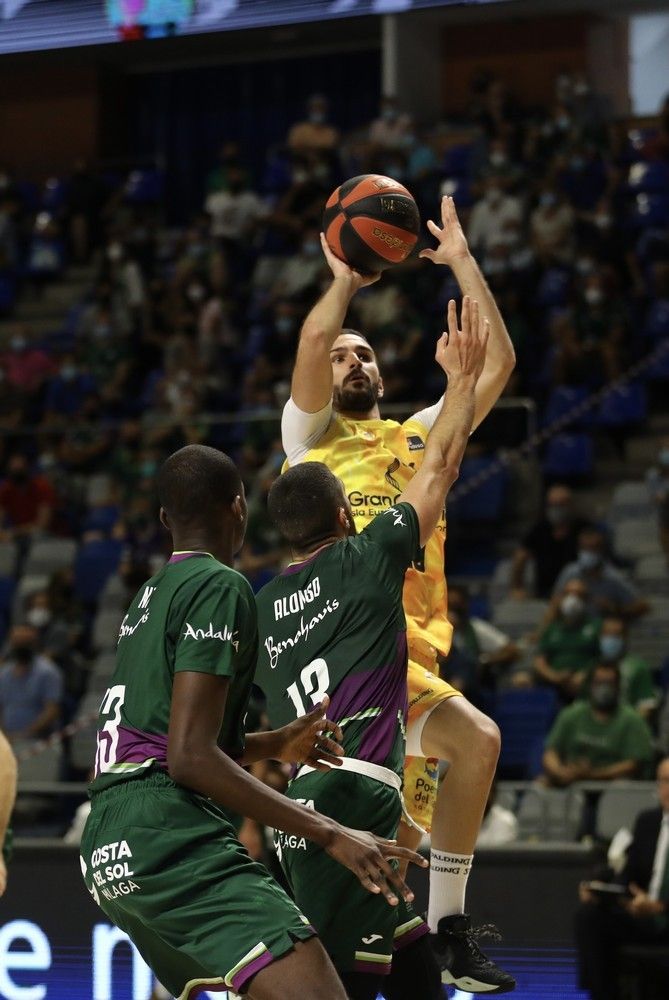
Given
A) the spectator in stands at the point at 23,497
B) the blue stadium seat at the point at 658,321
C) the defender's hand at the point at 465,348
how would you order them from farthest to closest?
the spectator in stands at the point at 23,497, the blue stadium seat at the point at 658,321, the defender's hand at the point at 465,348

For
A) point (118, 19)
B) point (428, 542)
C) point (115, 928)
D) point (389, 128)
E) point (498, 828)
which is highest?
point (389, 128)

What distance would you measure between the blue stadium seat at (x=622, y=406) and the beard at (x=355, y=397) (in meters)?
8.74

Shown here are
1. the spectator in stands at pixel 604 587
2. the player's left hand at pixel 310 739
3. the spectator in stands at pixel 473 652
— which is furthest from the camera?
the spectator in stands at pixel 604 587

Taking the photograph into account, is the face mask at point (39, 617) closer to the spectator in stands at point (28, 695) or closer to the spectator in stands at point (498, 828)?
the spectator in stands at point (28, 695)

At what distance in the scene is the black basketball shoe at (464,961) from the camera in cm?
521

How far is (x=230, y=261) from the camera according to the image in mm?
18406

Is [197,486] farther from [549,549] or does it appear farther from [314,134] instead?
[314,134]

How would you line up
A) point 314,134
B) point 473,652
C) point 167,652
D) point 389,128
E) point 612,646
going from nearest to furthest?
1. point 167,652
2. point 473,652
3. point 612,646
4. point 389,128
5. point 314,134

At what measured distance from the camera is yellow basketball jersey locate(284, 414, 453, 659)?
5594 mm

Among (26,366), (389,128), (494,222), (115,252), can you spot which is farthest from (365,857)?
(115,252)

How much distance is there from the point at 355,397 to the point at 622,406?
351 inches

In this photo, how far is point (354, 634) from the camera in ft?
15.3

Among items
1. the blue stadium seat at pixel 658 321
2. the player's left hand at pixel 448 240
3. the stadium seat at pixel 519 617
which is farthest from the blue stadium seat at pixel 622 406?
the player's left hand at pixel 448 240

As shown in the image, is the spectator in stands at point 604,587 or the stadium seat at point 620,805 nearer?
the stadium seat at point 620,805
